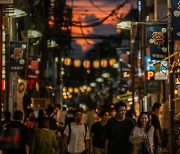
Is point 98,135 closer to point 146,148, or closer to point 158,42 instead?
point 146,148

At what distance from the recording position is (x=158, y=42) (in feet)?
62.1

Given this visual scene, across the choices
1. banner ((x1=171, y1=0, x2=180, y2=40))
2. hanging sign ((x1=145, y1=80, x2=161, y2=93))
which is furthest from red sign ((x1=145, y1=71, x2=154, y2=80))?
banner ((x1=171, y1=0, x2=180, y2=40))

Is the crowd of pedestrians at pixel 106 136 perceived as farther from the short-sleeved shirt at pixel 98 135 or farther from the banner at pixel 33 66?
the banner at pixel 33 66

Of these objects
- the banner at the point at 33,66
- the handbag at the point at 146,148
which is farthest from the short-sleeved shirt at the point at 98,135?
the banner at the point at 33,66

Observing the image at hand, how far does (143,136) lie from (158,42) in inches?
260

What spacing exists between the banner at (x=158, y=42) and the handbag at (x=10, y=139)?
7.37 m

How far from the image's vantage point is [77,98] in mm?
138250

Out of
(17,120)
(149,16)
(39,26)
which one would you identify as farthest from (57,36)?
(17,120)

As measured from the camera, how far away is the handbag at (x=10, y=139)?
13180 millimetres

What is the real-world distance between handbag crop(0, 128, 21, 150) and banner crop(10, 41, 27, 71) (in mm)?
10890

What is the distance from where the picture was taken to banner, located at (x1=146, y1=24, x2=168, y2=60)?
18969mm

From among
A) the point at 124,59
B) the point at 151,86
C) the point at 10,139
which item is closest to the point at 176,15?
the point at 10,139

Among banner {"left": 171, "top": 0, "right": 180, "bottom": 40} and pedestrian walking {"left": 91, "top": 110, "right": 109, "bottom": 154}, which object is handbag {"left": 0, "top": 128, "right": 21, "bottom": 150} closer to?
pedestrian walking {"left": 91, "top": 110, "right": 109, "bottom": 154}

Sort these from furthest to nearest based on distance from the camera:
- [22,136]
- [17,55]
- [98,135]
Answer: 1. [17,55]
2. [98,135]
3. [22,136]
